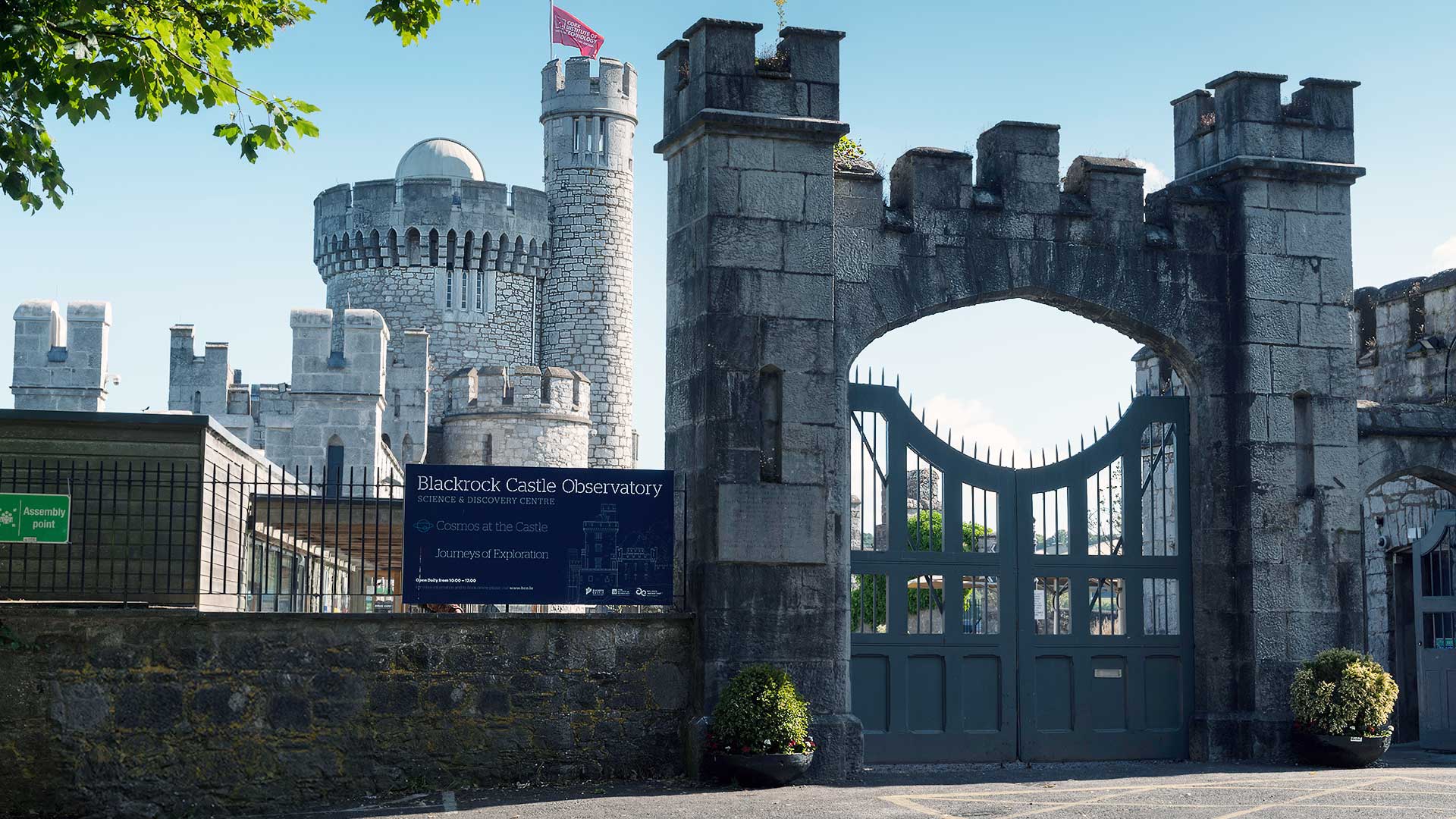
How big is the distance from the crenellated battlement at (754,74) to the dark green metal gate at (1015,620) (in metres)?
2.21

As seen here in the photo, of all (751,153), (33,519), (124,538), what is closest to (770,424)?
(751,153)

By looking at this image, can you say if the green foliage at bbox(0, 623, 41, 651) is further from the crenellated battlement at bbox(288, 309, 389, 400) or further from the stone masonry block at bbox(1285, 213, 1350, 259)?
the crenellated battlement at bbox(288, 309, 389, 400)

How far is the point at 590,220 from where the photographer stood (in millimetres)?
48781

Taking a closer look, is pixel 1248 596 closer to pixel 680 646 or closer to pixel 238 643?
pixel 680 646

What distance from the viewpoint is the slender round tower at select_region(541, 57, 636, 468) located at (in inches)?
1882

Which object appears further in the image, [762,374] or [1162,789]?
[762,374]

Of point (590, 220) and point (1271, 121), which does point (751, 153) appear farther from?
point (590, 220)

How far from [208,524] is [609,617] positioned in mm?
3050

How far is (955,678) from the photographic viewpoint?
39.7 ft

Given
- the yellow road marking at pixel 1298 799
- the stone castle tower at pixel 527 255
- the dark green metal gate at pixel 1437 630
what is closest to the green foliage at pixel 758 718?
the yellow road marking at pixel 1298 799

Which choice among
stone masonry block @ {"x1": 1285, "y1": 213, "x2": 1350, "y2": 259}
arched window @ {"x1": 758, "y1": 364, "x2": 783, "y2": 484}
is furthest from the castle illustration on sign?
stone masonry block @ {"x1": 1285, "y1": 213, "x2": 1350, "y2": 259}

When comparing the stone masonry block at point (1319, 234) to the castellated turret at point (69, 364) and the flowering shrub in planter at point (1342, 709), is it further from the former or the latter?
the castellated turret at point (69, 364)

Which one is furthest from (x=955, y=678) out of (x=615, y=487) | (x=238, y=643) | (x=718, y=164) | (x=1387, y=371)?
(x=1387, y=371)

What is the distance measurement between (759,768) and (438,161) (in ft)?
141
